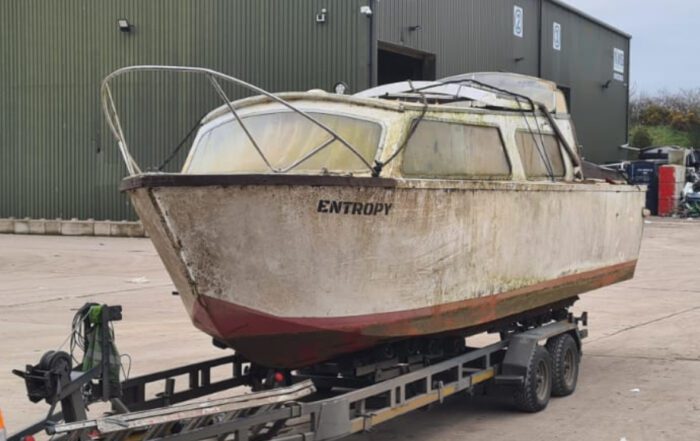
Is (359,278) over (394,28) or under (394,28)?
under

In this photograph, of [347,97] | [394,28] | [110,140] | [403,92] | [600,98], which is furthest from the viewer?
[600,98]

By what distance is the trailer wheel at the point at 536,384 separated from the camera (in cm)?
800

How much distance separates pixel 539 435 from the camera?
24.7ft

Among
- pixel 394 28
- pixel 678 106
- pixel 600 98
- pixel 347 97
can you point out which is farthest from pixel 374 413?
pixel 678 106

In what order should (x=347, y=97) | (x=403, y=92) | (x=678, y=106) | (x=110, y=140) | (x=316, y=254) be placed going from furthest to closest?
1. (x=678, y=106)
2. (x=110, y=140)
3. (x=403, y=92)
4. (x=347, y=97)
5. (x=316, y=254)

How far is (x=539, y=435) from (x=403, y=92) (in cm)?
317

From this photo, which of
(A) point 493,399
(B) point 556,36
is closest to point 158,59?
(B) point 556,36

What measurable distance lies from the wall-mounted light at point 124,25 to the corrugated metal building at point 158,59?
0.22 ft

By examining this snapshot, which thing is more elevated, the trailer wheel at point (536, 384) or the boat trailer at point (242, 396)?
the boat trailer at point (242, 396)

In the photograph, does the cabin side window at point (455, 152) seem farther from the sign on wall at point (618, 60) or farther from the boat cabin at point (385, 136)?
the sign on wall at point (618, 60)

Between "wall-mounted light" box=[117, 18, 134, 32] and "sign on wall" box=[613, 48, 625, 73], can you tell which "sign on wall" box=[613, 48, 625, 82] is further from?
"wall-mounted light" box=[117, 18, 134, 32]

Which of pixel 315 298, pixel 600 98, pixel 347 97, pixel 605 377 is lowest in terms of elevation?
pixel 605 377

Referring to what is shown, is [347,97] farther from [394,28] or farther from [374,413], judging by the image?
[394,28]

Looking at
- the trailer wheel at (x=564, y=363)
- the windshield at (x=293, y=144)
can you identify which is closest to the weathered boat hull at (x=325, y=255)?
the windshield at (x=293, y=144)
